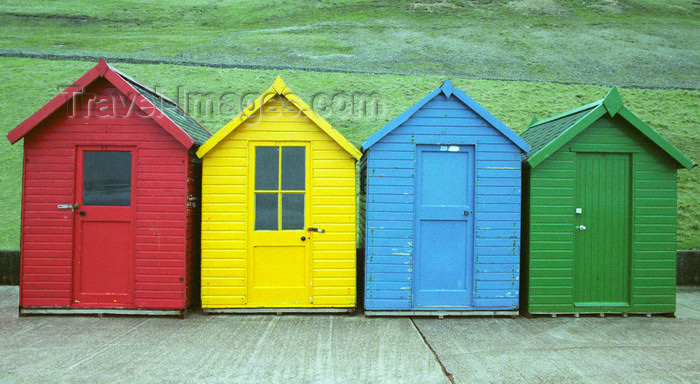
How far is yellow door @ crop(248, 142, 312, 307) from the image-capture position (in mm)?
6238

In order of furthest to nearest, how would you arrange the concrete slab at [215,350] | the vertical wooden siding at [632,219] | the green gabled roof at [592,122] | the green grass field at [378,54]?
the green grass field at [378,54] < the vertical wooden siding at [632,219] < the green gabled roof at [592,122] < the concrete slab at [215,350]

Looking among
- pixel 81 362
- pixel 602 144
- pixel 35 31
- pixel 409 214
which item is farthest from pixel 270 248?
pixel 35 31

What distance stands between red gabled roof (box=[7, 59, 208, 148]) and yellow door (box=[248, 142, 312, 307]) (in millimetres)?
1053

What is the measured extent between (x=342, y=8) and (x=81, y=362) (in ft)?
153

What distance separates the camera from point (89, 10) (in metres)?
40.8

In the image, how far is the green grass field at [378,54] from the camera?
1759 centimetres

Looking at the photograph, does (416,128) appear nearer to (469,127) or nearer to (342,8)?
(469,127)

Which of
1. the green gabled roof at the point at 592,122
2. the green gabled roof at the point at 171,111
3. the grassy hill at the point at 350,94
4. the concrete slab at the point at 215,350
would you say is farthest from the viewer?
the grassy hill at the point at 350,94

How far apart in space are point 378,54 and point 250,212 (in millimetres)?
26622

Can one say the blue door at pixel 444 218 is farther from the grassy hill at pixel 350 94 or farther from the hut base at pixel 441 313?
the grassy hill at pixel 350 94

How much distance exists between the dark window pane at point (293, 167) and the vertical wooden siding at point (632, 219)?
3406 mm

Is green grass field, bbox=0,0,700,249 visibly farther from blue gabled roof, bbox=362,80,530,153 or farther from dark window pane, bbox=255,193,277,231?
blue gabled roof, bbox=362,80,530,153

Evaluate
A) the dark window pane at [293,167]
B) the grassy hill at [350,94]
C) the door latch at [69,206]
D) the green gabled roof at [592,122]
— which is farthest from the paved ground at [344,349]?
the grassy hill at [350,94]

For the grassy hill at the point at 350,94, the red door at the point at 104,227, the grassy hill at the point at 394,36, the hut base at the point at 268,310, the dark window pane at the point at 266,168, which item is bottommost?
the hut base at the point at 268,310
